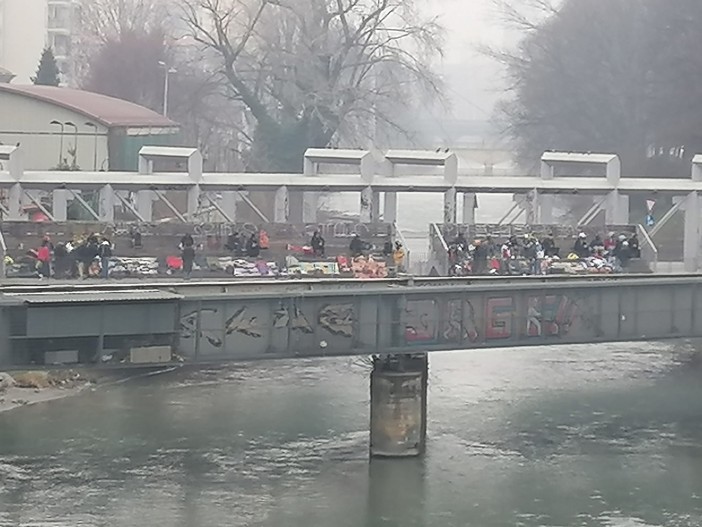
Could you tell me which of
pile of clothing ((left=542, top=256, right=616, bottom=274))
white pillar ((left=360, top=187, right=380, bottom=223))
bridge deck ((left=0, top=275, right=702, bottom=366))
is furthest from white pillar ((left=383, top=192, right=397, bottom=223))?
bridge deck ((left=0, top=275, right=702, bottom=366))

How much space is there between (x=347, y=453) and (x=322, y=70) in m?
53.9

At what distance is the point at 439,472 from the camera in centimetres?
3697

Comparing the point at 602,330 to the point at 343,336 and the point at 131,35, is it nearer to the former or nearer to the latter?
the point at 343,336

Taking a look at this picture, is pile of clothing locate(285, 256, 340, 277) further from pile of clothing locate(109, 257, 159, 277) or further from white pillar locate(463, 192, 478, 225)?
white pillar locate(463, 192, 478, 225)

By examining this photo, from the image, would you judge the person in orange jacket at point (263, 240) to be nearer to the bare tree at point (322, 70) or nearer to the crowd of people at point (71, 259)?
the crowd of people at point (71, 259)

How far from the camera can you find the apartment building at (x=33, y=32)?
542 feet

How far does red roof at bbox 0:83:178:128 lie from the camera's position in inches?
2968

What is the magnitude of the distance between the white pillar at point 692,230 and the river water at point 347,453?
1185 cm

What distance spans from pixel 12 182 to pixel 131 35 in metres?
71.3

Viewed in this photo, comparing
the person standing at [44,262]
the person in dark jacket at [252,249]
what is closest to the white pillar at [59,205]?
the person in dark jacket at [252,249]

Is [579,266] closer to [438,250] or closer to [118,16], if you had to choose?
[438,250]

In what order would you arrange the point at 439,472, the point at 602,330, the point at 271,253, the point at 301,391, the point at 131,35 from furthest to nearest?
the point at 131,35
the point at 271,253
the point at 301,391
the point at 602,330
the point at 439,472

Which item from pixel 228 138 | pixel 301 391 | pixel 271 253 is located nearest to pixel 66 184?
pixel 271 253

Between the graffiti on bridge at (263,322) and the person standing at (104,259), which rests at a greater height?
the person standing at (104,259)
